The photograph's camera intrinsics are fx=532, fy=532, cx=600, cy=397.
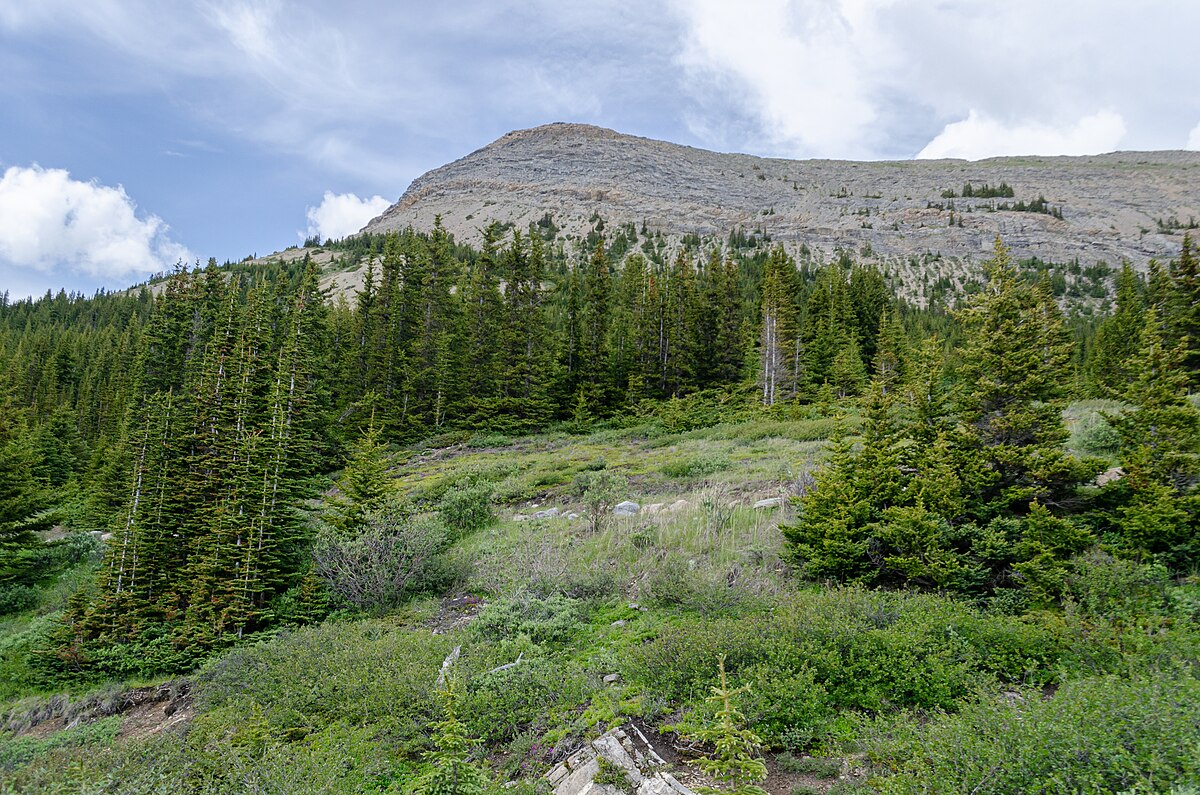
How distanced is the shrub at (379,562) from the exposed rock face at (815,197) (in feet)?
376

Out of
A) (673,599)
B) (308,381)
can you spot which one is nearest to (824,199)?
(308,381)

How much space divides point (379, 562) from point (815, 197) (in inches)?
6348

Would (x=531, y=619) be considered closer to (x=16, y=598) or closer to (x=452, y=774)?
(x=452, y=774)

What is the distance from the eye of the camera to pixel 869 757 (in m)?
5.29

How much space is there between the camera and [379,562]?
12758 millimetres

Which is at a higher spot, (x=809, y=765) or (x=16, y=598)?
(x=809, y=765)

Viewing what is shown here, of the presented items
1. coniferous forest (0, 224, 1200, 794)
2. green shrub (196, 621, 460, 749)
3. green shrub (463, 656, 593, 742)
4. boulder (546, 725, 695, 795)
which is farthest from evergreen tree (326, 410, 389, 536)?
boulder (546, 725, 695, 795)

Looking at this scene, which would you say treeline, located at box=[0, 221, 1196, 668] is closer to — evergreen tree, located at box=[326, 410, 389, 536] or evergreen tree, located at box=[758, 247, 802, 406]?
evergreen tree, located at box=[758, 247, 802, 406]

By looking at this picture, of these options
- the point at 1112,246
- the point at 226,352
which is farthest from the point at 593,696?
the point at 1112,246

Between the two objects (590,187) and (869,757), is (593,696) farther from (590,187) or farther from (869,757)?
(590,187)

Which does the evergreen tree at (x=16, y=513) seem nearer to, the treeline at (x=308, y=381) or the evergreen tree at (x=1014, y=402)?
the treeline at (x=308, y=381)

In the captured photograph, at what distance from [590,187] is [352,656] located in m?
153

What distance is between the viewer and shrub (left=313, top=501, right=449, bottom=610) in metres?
12.4

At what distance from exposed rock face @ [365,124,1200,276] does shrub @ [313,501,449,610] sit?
114 m
